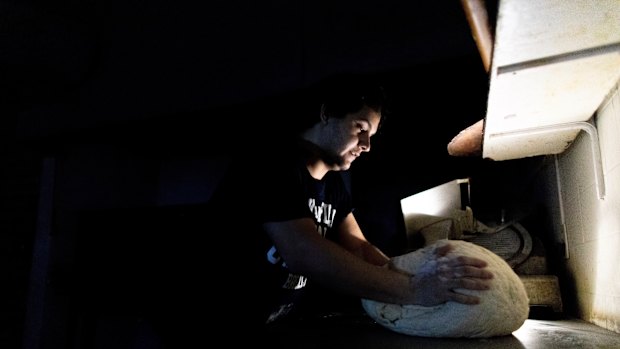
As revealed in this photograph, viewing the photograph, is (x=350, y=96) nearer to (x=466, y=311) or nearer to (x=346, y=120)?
(x=346, y=120)

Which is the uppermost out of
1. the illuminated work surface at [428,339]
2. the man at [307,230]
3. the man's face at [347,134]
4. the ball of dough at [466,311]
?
the man's face at [347,134]

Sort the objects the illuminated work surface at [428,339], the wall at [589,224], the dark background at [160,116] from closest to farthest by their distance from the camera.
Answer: the illuminated work surface at [428,339] < the wall at [589,224] < the dark background at [160,116]

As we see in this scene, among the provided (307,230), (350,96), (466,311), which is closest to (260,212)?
(307,230)

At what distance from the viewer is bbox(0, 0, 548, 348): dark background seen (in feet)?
8.17

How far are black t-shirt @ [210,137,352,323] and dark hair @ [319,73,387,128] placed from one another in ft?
0.75

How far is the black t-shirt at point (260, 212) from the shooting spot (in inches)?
44.9

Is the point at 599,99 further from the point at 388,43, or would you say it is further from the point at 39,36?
the point at 39,36

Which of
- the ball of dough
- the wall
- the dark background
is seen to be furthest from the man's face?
the dark background

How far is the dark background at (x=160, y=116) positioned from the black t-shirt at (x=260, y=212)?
4.26 feet

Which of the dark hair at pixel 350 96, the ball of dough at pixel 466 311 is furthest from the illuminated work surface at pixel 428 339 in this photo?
the dark hair at pixel 350 96

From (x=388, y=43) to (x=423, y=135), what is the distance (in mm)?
777

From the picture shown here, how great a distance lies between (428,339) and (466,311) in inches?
5.9

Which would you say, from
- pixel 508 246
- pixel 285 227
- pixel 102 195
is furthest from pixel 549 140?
pixel 102 195

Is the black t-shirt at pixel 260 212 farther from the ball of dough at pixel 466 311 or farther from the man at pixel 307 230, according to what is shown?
the ball of dough at pixel 466 311
